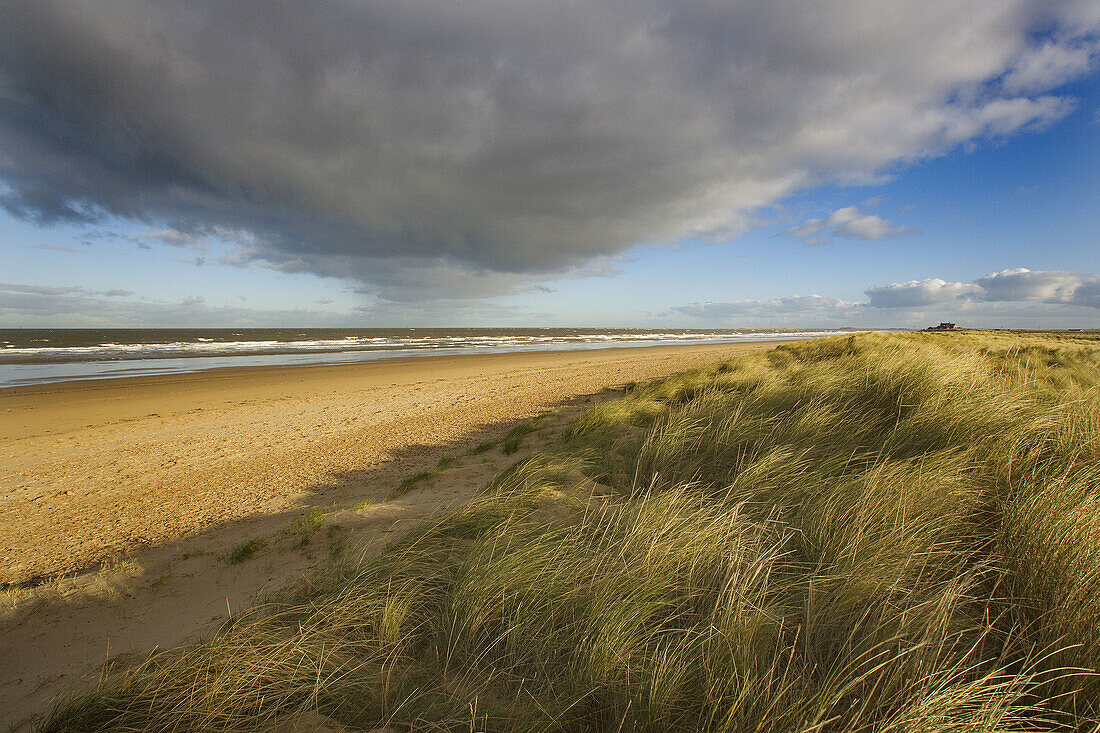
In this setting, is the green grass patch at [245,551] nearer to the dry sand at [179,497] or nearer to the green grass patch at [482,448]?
the dry sand at [179,497]

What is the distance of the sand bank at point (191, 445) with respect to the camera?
5.29 metres

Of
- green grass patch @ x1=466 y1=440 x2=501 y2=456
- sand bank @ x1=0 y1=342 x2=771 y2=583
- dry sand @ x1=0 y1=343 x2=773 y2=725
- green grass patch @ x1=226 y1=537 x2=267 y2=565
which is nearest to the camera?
dry sand @ x1=0 y1=343 x2=773 y2=725

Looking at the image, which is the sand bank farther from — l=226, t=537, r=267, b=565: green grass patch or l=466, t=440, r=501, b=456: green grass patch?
l=226, t=537, r=267, b=565: green grass patch

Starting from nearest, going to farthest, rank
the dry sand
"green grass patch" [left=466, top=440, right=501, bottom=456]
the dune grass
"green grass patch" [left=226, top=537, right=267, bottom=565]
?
the dune grass
the dry sand
"green grass patch" [left=226, top=537, right=267, bottom=565]
"green grass patch" [left=466, top=440, right=501, bottom=456]

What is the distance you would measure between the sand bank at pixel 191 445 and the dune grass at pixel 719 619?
11.8 feet

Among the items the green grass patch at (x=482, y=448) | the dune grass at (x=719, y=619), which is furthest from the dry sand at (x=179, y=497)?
the dune grass at (x=719, y=619)

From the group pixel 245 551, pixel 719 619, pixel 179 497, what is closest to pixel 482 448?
pixel 245 551

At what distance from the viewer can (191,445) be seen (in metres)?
8.59

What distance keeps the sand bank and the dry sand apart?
1.5 inches

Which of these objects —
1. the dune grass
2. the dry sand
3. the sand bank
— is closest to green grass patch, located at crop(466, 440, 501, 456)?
the dry sand

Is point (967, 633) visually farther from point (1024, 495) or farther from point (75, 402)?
point (75, 402)

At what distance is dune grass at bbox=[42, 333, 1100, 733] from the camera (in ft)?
5.72

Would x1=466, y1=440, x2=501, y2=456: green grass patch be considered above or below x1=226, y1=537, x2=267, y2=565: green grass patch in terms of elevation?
above

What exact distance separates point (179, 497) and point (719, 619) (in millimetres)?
6911
